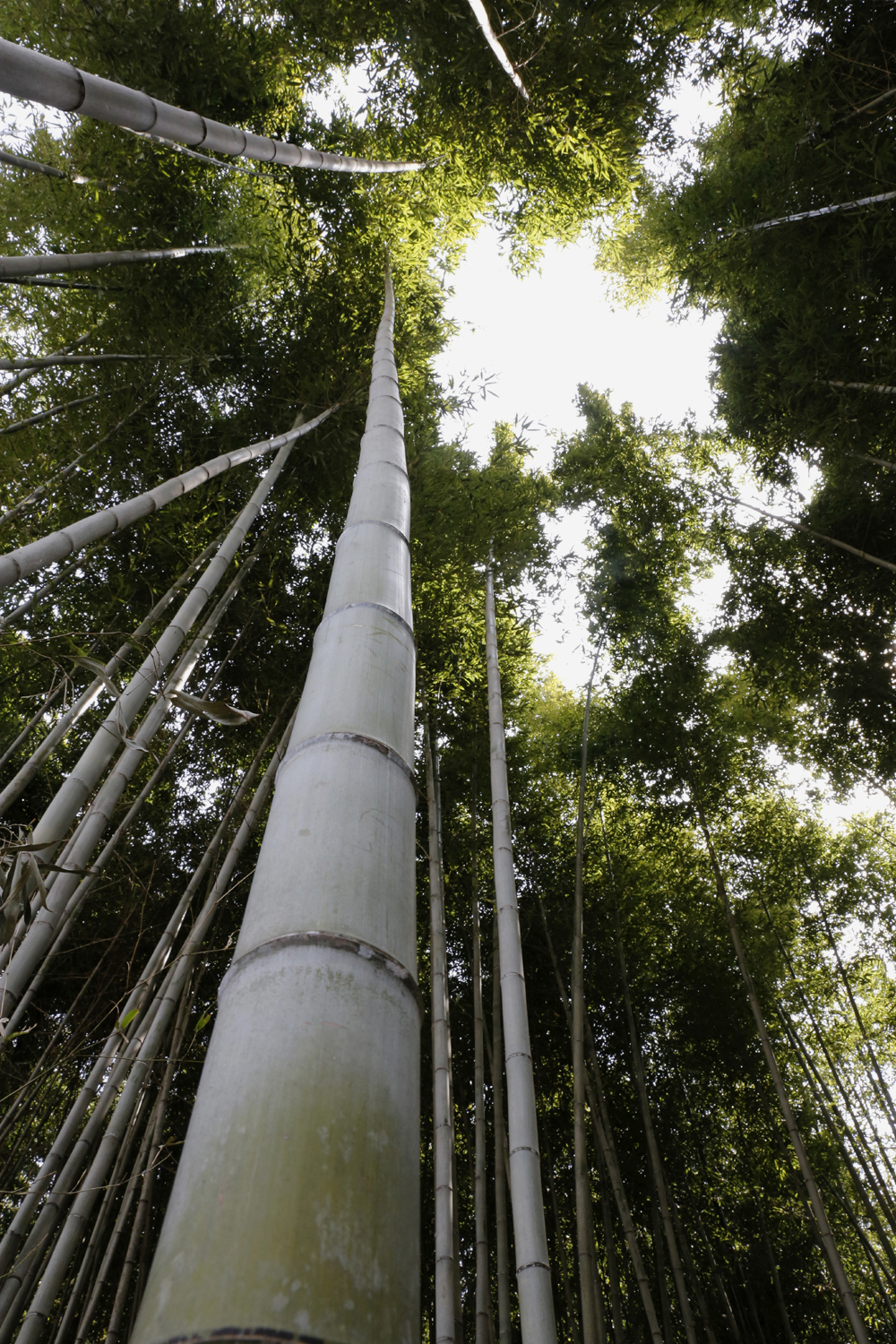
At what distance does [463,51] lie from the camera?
13.3ft

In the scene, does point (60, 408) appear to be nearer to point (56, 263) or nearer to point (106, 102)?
point (56, 263)

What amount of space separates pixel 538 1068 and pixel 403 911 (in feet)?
19.4

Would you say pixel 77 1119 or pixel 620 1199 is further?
pixel 620 1199

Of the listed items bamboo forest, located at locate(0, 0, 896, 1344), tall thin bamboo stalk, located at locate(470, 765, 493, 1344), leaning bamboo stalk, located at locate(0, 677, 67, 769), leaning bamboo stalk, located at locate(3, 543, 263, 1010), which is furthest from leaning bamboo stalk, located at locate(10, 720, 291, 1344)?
tall thin bamboo stalk, located at locate(470, 765, 493, 1344)

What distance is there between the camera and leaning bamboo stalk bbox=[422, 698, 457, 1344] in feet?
8.82

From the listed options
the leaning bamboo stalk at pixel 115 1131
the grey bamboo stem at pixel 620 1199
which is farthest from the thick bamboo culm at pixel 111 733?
the grey bamboo stem at pixel 620 1199

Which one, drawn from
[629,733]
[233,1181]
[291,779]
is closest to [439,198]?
[629,733]

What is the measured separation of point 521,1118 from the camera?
214 cm

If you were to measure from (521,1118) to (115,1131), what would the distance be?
1.37 meters

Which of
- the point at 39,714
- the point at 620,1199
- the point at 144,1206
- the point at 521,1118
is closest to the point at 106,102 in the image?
the point at 39,714

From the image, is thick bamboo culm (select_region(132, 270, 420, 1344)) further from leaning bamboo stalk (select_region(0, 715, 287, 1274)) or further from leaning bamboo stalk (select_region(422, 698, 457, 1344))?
leaning bamboo stalk (select_region(422, 698, 457, 1344))

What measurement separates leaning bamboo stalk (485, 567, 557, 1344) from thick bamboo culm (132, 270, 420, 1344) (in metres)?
1.58

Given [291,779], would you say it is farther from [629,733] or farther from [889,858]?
[889,858]

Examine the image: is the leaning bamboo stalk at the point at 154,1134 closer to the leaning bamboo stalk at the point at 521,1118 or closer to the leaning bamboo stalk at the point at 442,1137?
the leaning bamboo stalk at the point at 442,1137
